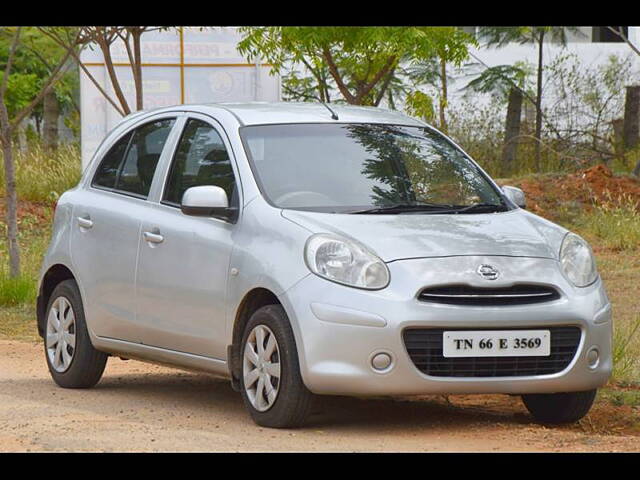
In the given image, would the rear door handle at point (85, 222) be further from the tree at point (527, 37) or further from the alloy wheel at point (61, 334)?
the tree at point (527, 37)

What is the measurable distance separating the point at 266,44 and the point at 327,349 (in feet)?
31.4

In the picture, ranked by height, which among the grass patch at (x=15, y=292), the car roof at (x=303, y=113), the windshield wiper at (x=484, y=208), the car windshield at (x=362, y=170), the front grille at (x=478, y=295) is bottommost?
the grass patch at (x=15, y=292)

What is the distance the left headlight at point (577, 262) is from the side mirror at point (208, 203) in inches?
68.5

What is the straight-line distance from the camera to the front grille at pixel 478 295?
24.2 ft

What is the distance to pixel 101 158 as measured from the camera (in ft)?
32.6

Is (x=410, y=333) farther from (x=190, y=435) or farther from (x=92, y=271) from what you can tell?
(x=92, y=271)

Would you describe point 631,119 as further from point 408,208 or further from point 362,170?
point 408,208

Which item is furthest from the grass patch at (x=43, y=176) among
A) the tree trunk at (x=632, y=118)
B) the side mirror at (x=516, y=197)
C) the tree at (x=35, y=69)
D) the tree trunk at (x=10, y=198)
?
the side mirror at (x=516, y=197)

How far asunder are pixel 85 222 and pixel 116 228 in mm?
413

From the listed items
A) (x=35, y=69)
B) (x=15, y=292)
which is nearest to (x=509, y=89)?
(x=35, y=69)

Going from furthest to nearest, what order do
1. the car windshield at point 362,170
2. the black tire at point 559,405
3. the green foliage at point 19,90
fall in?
the green foliage at point 19,90 → the car windshield at point 362,170 → the black tire at point 559,405

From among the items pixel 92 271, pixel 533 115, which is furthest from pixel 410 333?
pixel 533 115

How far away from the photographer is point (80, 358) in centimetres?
958

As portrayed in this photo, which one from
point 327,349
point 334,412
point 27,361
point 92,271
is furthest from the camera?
point 27,361
